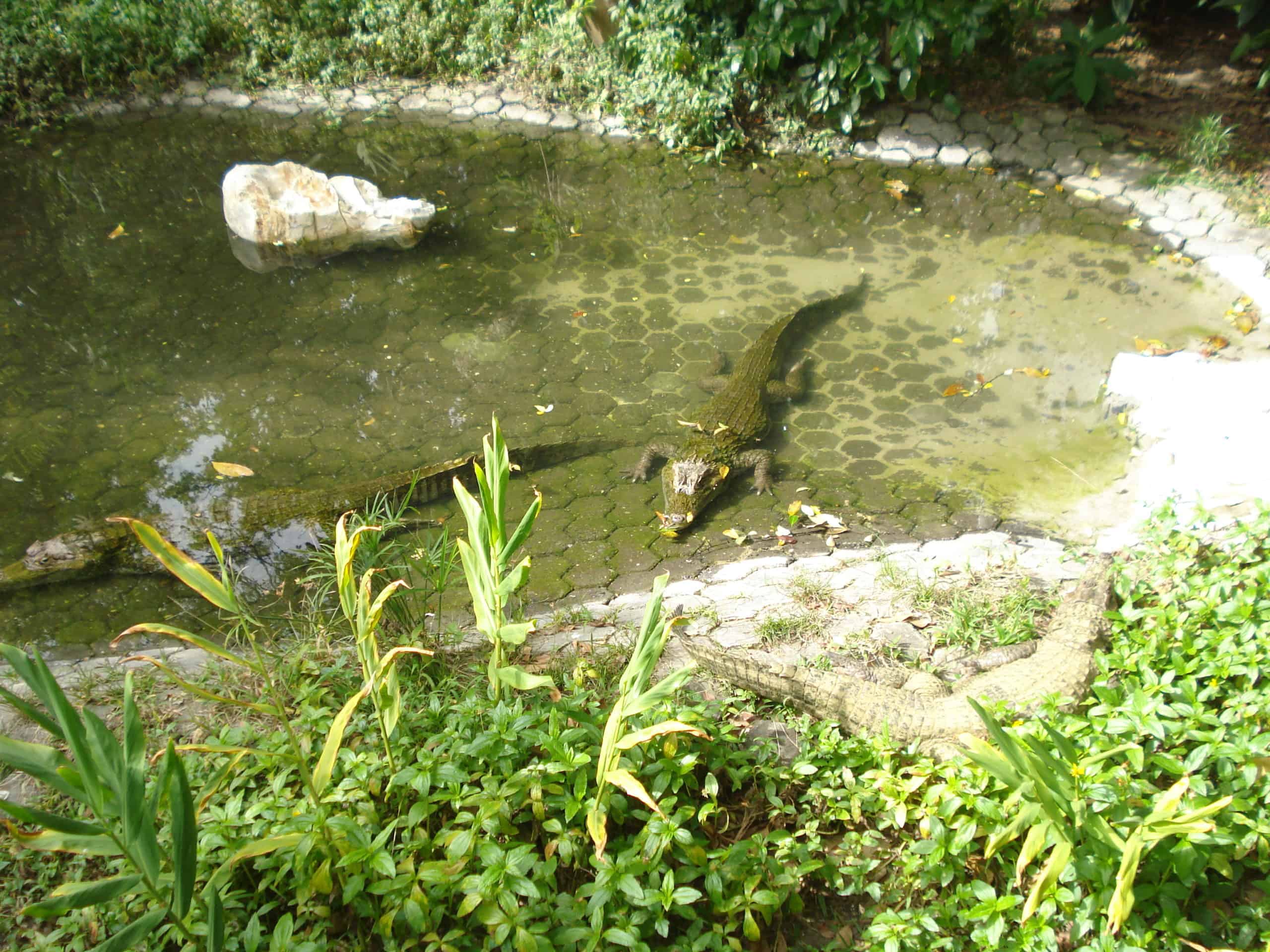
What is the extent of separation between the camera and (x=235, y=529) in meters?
5.06

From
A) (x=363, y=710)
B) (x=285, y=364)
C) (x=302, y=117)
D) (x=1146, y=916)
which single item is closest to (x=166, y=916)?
(x=363, y=710)

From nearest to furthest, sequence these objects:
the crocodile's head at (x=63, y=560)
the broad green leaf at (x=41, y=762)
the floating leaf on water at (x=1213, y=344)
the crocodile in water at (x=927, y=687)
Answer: the broad green leaf at (x=41, y=762) < the crocodile in water at (x=927, y=687) < the crocodile's head at (x=63, y=560) < the floating leaf on water at (x=1213, y=344)

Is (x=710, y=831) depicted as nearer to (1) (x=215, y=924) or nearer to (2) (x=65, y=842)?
(1) (x=215, y=924)

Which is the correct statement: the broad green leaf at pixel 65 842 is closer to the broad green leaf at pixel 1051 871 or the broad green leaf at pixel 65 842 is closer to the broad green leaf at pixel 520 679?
the broad green leaf at pixel 520 679

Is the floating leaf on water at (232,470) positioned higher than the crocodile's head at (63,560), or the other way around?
the floating leaf on water at (232,470)

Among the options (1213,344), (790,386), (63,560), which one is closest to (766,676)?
(790,386)

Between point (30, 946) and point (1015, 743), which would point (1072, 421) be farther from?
point (30, 946)

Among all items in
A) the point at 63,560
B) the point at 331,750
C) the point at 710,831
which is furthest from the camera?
the point at 63,560

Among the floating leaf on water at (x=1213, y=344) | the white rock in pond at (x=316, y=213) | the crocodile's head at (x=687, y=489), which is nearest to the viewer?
the crocodile's head at (x=687, y=489)

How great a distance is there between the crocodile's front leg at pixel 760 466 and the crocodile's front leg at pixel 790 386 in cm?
62

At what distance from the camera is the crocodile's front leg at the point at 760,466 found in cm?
548

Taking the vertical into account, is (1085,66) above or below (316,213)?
above

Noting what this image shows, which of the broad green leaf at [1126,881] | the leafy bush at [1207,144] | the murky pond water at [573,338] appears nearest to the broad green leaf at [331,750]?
the broad green leaf at [1126,881]

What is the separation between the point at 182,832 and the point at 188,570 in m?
0.70
